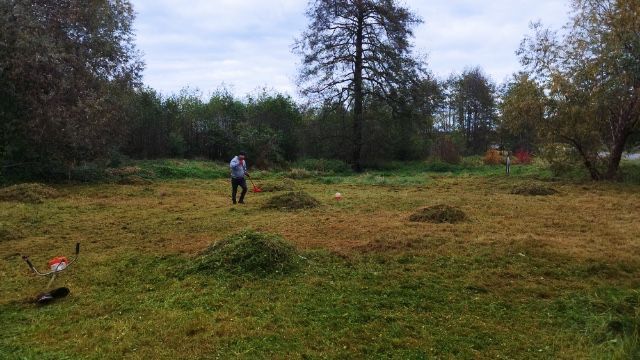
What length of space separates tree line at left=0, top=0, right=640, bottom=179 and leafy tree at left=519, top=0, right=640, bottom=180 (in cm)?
4

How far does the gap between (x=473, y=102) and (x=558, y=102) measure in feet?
71.4

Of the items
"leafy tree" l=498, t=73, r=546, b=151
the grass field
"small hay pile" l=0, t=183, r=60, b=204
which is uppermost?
"leafy tree" l=498, t=73, r=546, b=151

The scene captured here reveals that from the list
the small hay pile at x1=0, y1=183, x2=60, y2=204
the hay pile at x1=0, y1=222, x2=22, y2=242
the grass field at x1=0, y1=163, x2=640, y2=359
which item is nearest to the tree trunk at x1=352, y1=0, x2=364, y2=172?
the grass field at x1=0, y1=163, x2=640, y2=359

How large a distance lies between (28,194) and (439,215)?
10733 mm

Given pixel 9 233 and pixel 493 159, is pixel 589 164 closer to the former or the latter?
pixel 493 159

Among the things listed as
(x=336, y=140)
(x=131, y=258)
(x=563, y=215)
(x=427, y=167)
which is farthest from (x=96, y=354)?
(x=427, y=167)

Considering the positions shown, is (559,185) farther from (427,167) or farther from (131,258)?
(131,258)

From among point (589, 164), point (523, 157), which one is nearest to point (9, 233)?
point (589, 164)

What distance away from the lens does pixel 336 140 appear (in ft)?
82.1

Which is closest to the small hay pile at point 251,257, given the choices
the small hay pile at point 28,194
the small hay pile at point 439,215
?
the small hay pile at point 439,215

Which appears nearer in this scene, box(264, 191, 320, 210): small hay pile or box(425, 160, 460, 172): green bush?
box(264, 191, 320, 210): small hay pile

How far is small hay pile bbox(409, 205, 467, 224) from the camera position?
9.16 metres

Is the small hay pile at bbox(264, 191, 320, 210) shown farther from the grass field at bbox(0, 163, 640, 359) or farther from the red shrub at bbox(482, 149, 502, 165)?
the red shrub at bbox(482, 149, 502, 165)

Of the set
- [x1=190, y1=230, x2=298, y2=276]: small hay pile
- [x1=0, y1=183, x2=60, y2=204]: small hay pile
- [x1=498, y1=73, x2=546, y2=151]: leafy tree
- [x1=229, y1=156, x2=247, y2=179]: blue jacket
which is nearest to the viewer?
[x1=190, y1=230, x2=298, y2=276]: small hay pile
